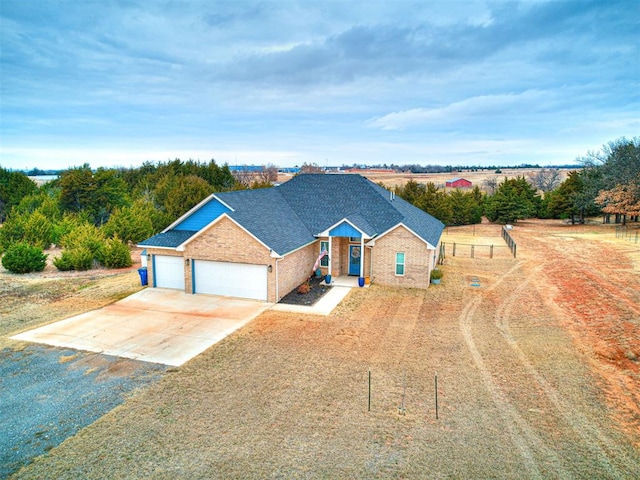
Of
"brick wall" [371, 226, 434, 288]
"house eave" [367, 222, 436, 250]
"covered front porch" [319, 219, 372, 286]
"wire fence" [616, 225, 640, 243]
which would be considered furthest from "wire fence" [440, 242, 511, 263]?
"wire fence" [616, 225, 640, 243]

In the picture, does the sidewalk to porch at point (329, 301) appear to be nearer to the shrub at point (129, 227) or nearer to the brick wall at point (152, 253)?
the brick wall at point (152, 253)

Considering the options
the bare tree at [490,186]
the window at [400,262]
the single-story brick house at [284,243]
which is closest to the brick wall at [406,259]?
the single-story brick house at [284,243]

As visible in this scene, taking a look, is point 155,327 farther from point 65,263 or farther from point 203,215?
point 65,263

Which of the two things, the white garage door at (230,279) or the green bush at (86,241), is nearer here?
the white garage door at (230,279)

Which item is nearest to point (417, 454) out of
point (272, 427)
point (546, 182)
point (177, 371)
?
point (272, 427)

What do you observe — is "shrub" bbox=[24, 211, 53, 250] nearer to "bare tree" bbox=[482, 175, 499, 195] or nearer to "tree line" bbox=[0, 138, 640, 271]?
"tree line" bbox=[0, 138, 640, 271]

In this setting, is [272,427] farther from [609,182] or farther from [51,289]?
[609,182]

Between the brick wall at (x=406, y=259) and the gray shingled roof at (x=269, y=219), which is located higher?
the gray shingled roof at (x=269, y=219)
